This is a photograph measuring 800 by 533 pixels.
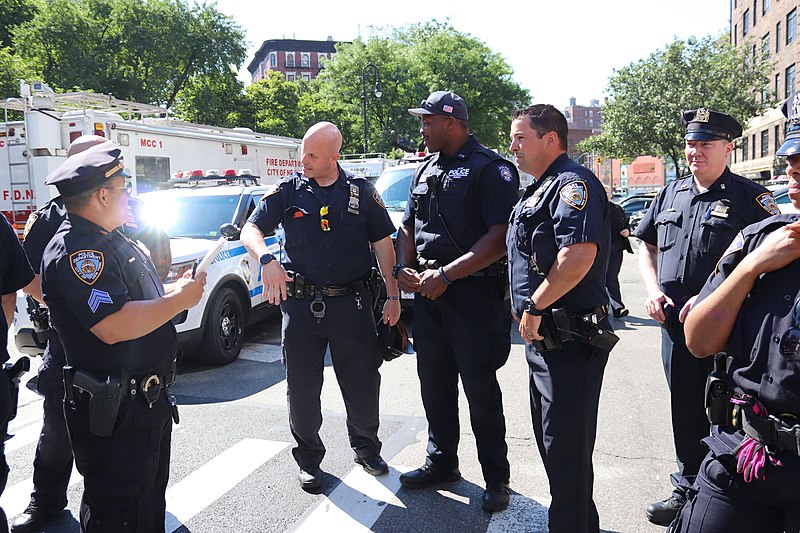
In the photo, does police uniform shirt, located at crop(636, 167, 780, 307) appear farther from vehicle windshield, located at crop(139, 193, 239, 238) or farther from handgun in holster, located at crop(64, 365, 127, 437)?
vehicle windshield, located at crop(139, 193, 239, 238)

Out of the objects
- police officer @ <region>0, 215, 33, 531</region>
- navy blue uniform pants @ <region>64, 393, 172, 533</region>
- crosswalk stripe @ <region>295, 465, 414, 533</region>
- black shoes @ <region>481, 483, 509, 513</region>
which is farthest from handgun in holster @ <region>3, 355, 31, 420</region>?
black shoes @ <region>481, 483, 509, 513</region>

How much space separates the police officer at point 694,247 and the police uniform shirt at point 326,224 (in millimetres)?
1631

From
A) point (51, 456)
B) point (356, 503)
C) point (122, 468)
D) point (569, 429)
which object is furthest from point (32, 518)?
point (569, 429)

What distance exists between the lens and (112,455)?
7.94ft

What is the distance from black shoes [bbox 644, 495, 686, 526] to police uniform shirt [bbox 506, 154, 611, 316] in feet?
4.11

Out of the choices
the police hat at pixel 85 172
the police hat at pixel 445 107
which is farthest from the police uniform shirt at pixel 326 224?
the police hat at pixel 85 172

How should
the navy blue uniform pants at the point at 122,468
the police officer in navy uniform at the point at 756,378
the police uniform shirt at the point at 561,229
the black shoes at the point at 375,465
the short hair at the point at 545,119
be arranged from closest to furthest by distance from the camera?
the police officer in navy uniform at the point at 756,378 → the navy blue uniform pants at the point at 122,468 → the police uniform shirt at the point at 561,229 → the short hair at the point at 545,119 → the black shoes at the point at 375,465

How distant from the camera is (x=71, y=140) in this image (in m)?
10.8

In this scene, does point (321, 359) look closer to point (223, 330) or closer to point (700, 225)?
point (700, 225)

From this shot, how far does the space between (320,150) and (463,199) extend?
0.88 meters

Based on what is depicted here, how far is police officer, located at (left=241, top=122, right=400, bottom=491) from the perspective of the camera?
3783 millimetres

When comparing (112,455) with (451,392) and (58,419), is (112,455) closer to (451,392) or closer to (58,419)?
(58,419)

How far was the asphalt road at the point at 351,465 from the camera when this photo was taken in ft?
11.2

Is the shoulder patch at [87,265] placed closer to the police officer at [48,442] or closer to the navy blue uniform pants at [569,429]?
the police officer at [48,442]
